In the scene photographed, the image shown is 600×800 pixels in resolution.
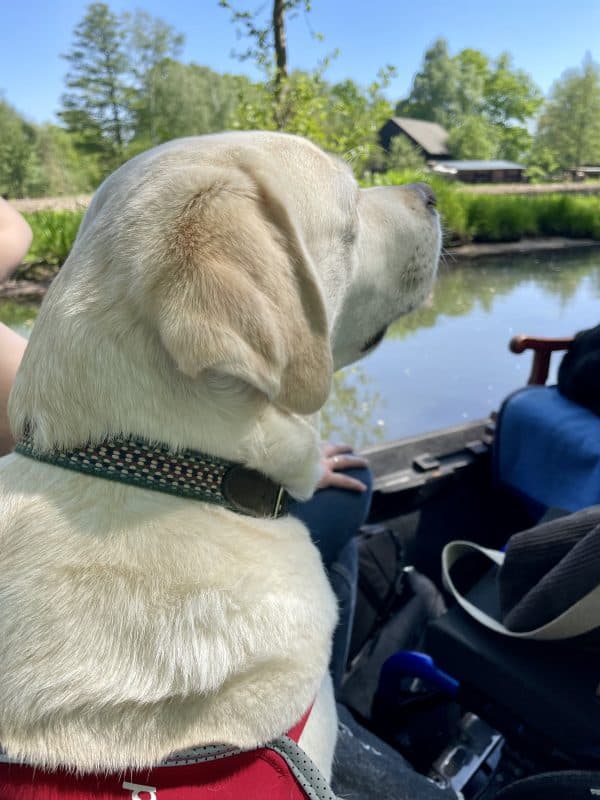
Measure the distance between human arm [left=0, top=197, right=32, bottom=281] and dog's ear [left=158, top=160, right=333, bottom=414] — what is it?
2.39 ft

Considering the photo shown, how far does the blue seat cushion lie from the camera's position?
6.27ft

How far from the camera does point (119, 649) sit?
726mm

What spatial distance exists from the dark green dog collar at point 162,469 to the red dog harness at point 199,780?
1.05ft

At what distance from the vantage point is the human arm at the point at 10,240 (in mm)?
1334

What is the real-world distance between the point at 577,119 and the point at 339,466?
2681 centimetres

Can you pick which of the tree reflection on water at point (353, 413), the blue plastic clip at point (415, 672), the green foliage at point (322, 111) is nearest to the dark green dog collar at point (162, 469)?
the blue plastic clip at point (415, 672)

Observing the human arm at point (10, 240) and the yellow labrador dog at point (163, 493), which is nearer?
the yellow labrador dog at point (163, 493)

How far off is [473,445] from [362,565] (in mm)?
809

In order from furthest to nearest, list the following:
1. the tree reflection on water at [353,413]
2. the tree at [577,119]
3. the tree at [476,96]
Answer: the tree at [476,96], the tree at [577,119], the tree reflection on water at [353,413]

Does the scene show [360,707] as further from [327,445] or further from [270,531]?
[270,531]

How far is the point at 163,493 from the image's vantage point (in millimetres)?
793

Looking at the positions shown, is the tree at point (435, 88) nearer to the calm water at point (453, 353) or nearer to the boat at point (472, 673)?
the calm water at point (453, 353)

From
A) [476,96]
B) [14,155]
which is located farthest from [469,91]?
[14,155]

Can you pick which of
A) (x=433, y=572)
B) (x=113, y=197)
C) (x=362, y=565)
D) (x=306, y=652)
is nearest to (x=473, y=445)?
(x=433, y=572)
